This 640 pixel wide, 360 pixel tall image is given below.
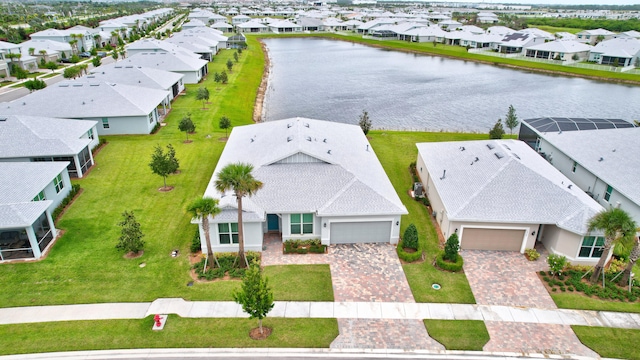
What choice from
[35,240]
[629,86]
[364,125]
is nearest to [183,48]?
[364,125]

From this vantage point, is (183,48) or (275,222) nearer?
(275,222)

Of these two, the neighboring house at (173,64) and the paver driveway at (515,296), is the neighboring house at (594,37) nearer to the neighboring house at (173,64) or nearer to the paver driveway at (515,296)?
the neighboring house at (173,64)

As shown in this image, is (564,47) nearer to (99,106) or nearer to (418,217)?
(418,217)

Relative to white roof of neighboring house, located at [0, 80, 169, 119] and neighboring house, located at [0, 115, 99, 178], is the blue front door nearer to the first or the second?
neighboring house, located at [0, 115, 99, 178]

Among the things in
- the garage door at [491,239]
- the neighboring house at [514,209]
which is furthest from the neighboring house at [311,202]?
the garage door at [491,239]

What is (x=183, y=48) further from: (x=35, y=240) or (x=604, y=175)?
(x=604, y=175)
